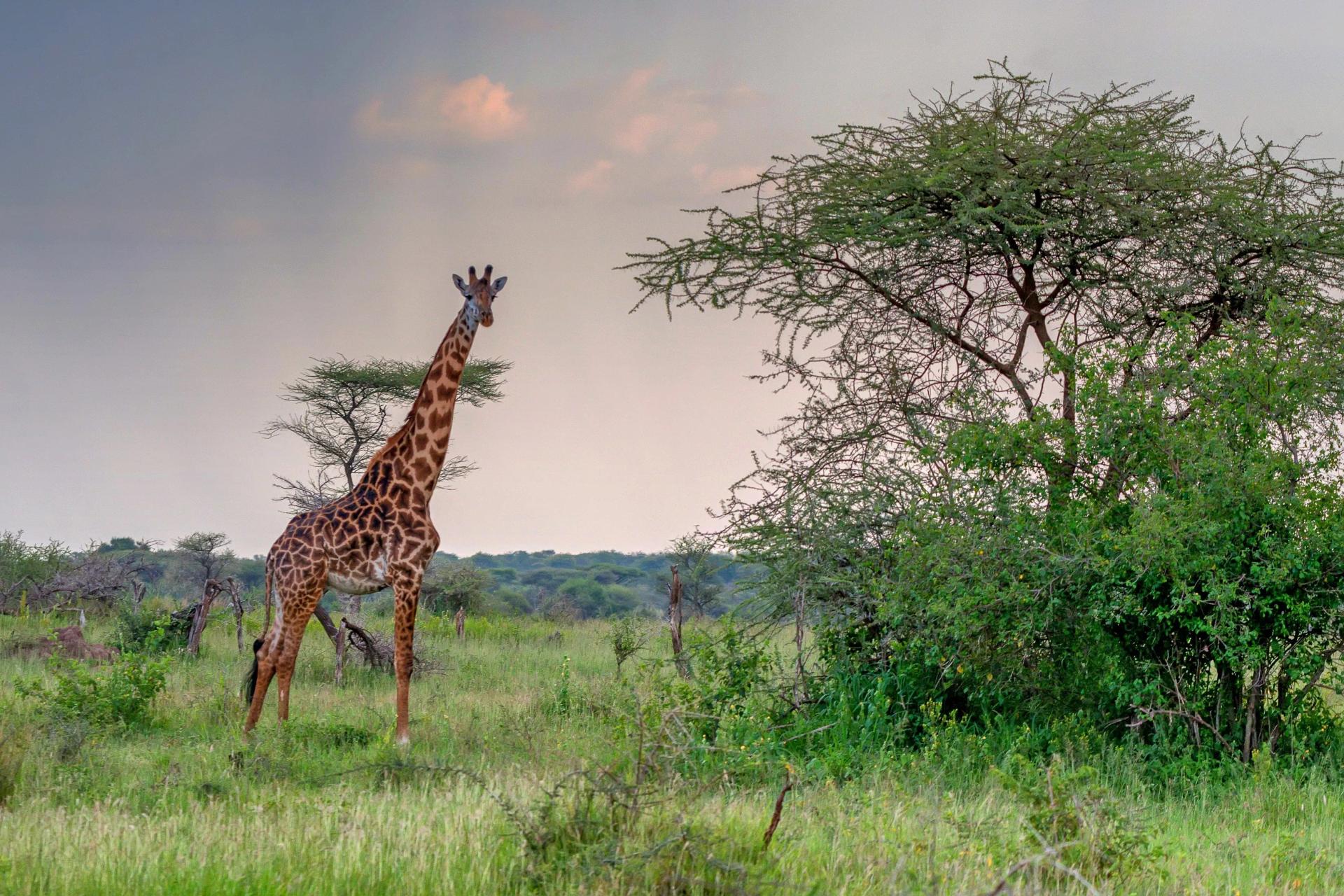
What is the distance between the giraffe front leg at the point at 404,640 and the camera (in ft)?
32.5

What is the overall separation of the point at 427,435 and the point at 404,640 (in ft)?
6.40

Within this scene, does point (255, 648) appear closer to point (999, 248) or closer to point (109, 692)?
point (109, 692)

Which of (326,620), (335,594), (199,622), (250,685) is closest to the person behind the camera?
(250,685)

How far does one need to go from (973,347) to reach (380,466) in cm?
643

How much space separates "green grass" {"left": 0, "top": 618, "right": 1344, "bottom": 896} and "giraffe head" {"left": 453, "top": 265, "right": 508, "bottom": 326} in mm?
3706

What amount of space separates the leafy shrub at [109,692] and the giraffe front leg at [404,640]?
106 inches

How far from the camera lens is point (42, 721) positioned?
10.7 metres

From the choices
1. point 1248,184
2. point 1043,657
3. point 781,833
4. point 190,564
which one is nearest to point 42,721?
point 781,833

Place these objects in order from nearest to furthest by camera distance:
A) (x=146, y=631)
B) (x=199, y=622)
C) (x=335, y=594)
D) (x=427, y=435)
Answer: (x=427, y=435) → (x=199, y=622) → (x=146, y=631) → (x=335, y=594)

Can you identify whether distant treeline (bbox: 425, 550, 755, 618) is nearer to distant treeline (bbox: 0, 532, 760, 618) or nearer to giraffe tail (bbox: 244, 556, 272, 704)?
distant treeline (bbox: 0, 532, 760, 618)

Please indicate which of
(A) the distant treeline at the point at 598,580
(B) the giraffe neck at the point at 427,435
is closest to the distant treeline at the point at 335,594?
(A) the distant treeline at the point at 598,580

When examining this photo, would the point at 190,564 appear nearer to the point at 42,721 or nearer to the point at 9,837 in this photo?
the point at 42,721

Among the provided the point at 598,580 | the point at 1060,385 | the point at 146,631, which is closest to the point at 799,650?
the point at 1060,385

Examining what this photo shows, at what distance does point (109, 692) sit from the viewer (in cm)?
1095
